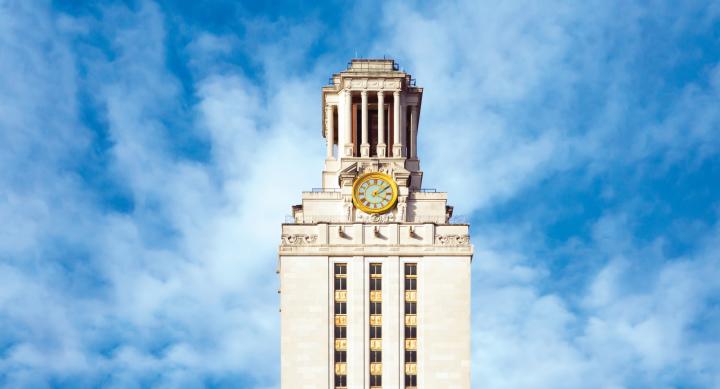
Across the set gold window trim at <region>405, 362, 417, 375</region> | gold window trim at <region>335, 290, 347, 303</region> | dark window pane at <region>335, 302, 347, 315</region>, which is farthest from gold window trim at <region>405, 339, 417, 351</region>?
gold window trim at <region>335, 290, 347, 303</region>

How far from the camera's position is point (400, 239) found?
15488 cm

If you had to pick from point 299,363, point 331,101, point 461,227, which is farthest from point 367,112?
point 299,363

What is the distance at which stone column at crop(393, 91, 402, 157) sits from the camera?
161 metres

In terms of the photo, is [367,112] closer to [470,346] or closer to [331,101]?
[331,101]

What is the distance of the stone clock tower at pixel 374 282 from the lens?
495 ft

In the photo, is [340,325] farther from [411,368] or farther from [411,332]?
[411,368]

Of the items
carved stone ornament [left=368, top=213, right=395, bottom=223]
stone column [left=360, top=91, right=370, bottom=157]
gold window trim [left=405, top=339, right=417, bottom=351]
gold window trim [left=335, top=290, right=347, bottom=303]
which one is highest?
stone column [left=360, top=91, right=370, bottom=157]

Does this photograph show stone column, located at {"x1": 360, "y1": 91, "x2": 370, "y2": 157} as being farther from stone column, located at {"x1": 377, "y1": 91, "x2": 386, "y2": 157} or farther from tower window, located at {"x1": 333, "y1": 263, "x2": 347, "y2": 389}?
tower window, located at {"x1": 333, "y1": 263, "x2": 347, "y2": 389}

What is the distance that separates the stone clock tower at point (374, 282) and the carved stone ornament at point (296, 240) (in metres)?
0.08

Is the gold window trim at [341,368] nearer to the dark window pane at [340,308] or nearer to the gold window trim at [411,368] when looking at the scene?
the dark window pane at [340,308]

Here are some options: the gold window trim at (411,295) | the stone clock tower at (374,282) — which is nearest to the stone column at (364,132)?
the stone clock tower at (374,282)

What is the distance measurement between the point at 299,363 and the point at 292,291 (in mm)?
6122

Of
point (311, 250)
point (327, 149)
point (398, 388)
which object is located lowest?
point (398, 388)

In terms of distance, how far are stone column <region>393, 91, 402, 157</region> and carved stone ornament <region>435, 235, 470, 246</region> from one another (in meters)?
9.90
